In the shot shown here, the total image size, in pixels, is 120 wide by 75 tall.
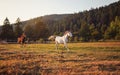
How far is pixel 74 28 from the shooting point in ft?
535

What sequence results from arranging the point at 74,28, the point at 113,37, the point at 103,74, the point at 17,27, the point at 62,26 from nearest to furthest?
1. the point at 103,74
2. the point at 17,27
3. the point at 113,37
4. the point at 74,28
5. the point at 62,26

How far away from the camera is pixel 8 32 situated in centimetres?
7094

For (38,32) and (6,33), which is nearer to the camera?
(6,33)

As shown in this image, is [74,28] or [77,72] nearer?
[77,72]

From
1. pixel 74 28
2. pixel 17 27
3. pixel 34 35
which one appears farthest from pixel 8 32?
pixel 74 28

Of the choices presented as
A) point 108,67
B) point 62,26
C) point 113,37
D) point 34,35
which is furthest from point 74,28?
point 108,67

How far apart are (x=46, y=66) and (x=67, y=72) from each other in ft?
7.71

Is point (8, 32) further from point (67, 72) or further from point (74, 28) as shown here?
point (74, 28)

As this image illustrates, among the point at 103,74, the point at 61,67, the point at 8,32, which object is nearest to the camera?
the point at 103,74

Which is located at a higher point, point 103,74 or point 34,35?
point 34,35

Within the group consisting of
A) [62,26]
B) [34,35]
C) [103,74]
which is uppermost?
[62,26]

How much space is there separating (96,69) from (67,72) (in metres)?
2.37

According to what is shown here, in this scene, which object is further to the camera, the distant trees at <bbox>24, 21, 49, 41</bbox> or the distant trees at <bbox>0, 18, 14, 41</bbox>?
the distant trees at <bbox>24, 21, 49, 41</bbox>

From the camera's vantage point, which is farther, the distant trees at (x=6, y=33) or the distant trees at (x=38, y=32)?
the distant trees at (x=38, y=32)
